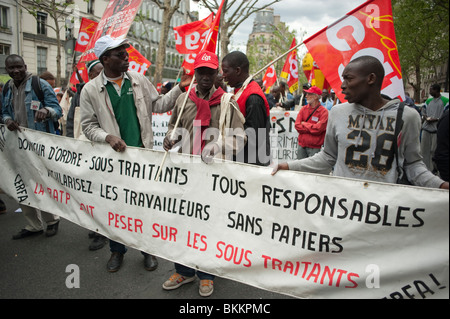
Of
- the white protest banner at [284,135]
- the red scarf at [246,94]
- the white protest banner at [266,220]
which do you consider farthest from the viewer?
the white protest banner at [284,135]

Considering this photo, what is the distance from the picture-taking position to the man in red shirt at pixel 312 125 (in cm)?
587

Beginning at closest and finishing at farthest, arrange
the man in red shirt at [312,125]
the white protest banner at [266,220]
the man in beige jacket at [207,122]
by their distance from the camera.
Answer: the white protest banner at [266,220], the man in beige jacket at [207,122], the man in red shirt at [312,125]

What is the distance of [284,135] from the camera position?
8.09 metres

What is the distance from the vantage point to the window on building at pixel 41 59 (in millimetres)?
32625

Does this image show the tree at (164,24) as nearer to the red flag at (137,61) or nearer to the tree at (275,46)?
the red flag at (137,61)

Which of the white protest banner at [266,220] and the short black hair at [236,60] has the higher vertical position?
the short black hair at [236,60]

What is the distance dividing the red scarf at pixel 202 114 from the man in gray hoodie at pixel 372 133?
853mm

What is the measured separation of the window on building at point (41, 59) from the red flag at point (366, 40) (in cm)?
3609

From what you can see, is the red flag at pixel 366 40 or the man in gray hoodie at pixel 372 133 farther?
the red flag at pixel 366 40

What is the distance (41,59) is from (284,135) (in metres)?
33.3

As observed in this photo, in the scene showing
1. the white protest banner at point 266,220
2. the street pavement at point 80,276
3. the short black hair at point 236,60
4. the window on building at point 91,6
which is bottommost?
the street pavement at point 80,276

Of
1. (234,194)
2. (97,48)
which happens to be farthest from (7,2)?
(234,194)

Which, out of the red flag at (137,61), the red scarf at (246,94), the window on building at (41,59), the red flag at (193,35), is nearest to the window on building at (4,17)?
the window on building at (41,59)

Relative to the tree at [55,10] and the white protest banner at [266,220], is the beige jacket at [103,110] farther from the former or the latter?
the tree at [55,10]
